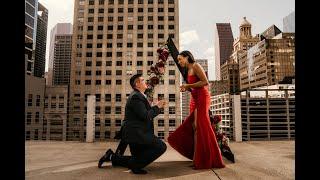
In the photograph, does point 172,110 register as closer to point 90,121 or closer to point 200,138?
point 90,121

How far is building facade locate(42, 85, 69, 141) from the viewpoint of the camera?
330 feet

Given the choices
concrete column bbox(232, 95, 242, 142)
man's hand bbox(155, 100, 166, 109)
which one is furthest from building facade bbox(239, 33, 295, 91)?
man's hand bbox(155, 100, 166, 109)

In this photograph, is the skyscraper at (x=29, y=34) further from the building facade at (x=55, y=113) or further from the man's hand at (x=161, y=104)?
the man's hand at (x=161, y=104)

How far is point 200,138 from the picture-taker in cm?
455

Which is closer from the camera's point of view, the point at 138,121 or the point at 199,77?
the point at 138,121

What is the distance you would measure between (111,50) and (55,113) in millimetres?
33456

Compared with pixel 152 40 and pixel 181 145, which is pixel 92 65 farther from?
pixel 181 145

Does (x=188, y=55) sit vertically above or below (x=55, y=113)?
above

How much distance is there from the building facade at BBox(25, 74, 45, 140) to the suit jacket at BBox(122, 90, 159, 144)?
10275cm

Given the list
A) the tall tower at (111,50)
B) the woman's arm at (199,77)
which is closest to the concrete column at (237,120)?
the woman's arm at (199,77)

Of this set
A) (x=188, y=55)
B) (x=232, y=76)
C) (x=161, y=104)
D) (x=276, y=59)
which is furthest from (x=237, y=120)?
(x=232, y=76)

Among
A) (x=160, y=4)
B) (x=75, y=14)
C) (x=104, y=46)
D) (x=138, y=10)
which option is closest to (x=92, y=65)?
(x=104, y=46)

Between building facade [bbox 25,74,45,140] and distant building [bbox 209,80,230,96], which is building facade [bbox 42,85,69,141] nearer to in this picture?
building facade [bbox 25,74,45,140]
